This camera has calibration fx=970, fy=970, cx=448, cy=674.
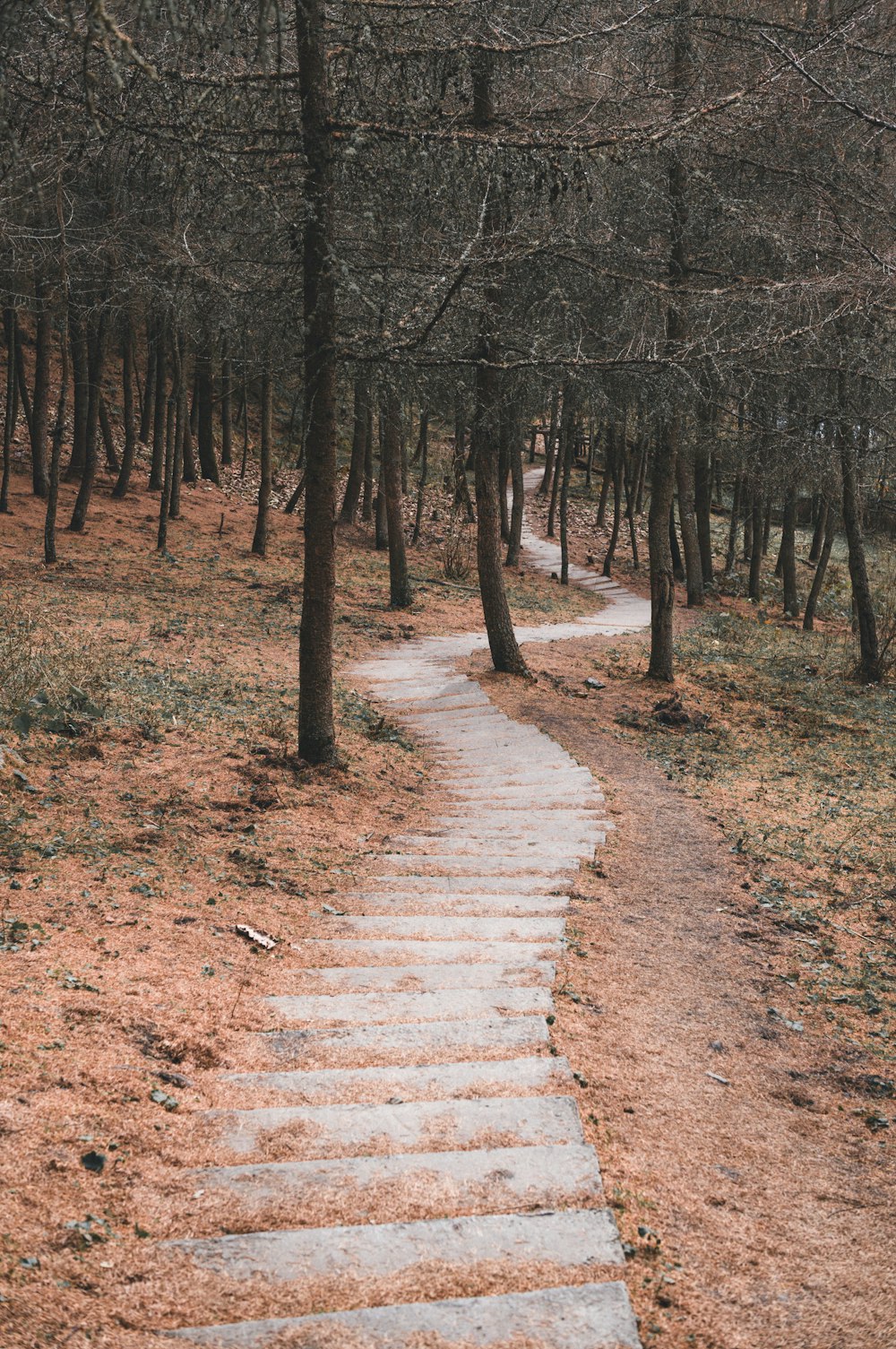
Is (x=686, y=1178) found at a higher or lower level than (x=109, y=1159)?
lower

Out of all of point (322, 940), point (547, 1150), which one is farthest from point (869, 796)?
point (547, 1150)

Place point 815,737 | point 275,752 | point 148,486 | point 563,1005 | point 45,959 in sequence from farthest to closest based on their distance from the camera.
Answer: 1. point 148,486
2. point 815,737
3. point 275,752
4. point 563,1005
5. point 45,959

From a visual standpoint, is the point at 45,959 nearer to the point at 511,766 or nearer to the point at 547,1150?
the point at 547,1150

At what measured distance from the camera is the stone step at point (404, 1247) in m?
2.76

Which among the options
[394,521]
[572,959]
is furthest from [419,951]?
[394,521]

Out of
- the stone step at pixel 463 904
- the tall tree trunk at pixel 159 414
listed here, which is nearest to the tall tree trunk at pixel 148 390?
the tall tree trunk at pixel 159 414

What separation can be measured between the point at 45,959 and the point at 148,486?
71.4 ft

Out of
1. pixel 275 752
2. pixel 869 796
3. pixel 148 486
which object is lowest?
pixel 869 796

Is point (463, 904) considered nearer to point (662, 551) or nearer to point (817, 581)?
point (662, 551)

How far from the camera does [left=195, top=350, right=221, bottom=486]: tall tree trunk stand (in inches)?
1059

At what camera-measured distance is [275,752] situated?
28.3 feet

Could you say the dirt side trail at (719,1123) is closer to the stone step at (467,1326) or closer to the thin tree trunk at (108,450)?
the stone step at (467,1326)

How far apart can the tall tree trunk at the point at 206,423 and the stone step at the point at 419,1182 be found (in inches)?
1004

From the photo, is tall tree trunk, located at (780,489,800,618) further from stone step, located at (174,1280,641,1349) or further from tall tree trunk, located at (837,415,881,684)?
stone step, located at (174,1280,641,1349)
